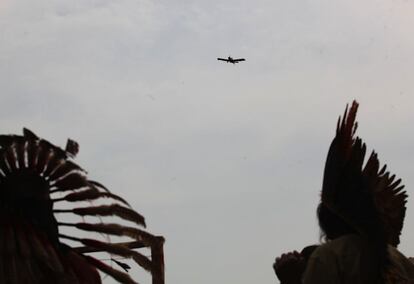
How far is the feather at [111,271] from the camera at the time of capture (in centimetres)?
296

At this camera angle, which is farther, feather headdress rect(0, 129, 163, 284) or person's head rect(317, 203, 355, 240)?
person's head rect(317, 203, 355, 240)

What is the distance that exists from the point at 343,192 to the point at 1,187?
1.69m

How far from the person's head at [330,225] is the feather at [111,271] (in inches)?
41.5

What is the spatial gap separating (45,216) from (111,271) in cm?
40

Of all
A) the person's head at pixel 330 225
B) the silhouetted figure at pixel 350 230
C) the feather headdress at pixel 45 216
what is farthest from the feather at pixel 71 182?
the person's head at pixel 330 225

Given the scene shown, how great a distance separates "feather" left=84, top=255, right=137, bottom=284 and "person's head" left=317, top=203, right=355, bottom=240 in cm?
105

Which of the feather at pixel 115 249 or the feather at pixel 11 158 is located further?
the feather at pixel 115 249

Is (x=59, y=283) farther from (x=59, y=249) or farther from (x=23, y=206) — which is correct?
(x=23, y=206)

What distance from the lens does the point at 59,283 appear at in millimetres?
2715

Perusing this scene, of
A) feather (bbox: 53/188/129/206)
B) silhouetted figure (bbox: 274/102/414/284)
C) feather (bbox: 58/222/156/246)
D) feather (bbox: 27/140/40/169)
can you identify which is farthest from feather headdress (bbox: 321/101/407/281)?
feather (bbox: 27/140/40/169)

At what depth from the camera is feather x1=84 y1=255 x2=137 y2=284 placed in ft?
9.70

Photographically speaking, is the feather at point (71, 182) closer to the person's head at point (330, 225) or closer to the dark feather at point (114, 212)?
the dark feather at point (114, 212)

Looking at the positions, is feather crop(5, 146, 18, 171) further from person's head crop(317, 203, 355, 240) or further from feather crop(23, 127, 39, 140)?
person's head crop(317, 203, 355, 240)

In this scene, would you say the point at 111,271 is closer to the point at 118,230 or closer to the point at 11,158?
the point at 118,230
